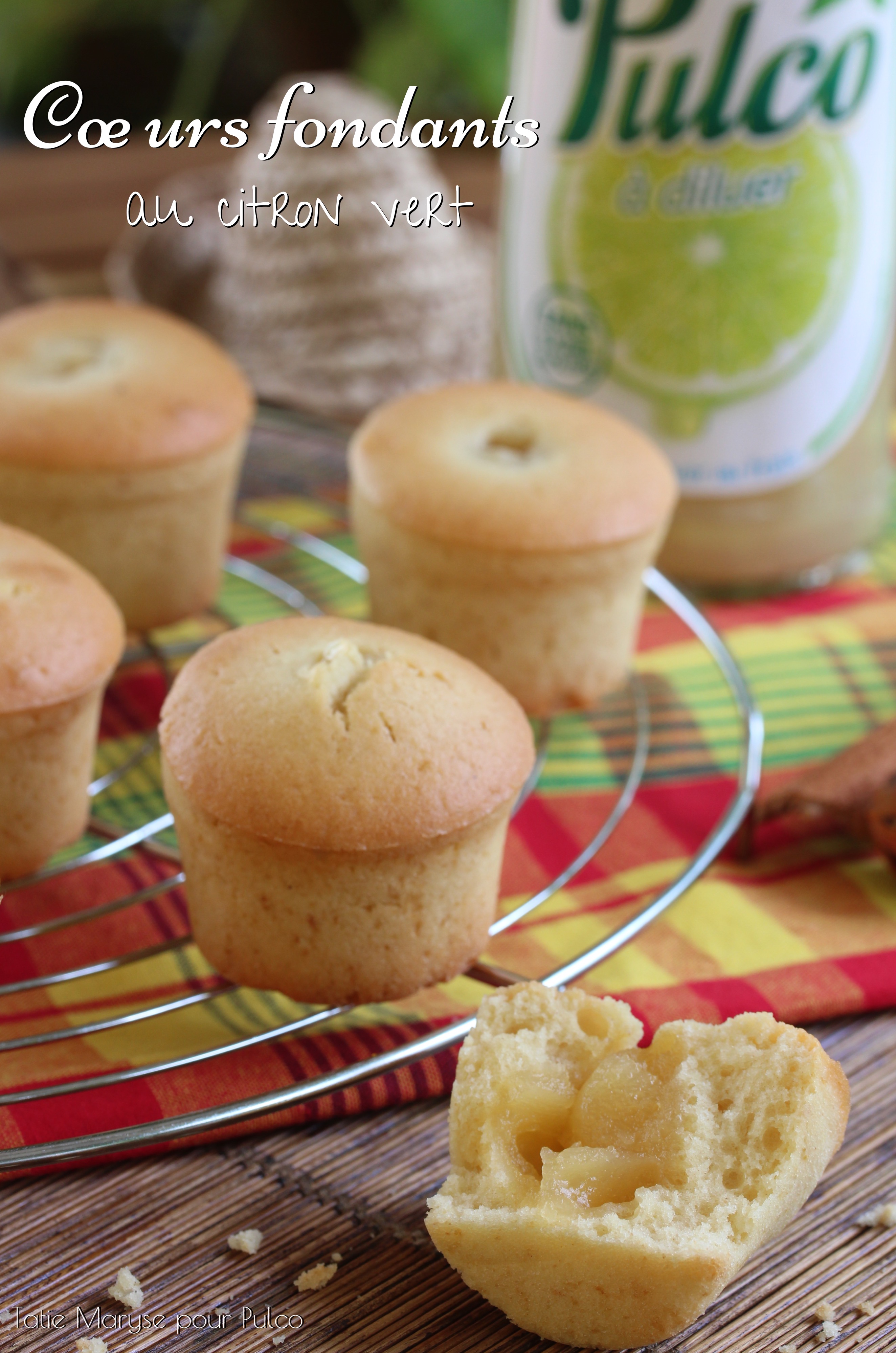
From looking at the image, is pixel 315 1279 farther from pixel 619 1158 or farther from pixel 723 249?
pixel 723 249

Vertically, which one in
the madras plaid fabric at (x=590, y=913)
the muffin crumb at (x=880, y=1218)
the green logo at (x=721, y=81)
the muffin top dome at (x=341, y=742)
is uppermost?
the green logo at (x=721, y=81)

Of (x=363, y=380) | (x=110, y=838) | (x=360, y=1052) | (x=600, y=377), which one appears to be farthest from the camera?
(x=363, y=380)

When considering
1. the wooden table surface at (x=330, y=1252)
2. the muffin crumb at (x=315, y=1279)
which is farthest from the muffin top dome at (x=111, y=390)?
the muffin crumb at (x=315, y=1279)

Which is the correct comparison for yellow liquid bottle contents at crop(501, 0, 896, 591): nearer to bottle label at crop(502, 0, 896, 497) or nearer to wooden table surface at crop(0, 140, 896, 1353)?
bottle label at crop(502, 0, 896, 497)

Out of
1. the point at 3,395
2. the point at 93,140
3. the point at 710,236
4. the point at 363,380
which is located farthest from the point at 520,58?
the point at 93,140

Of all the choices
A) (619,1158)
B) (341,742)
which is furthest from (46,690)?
(619,1158)

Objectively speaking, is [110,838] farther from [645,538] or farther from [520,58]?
[520,58]

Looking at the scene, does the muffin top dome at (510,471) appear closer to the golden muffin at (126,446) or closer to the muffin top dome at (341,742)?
the golden muffin at (126,446)
